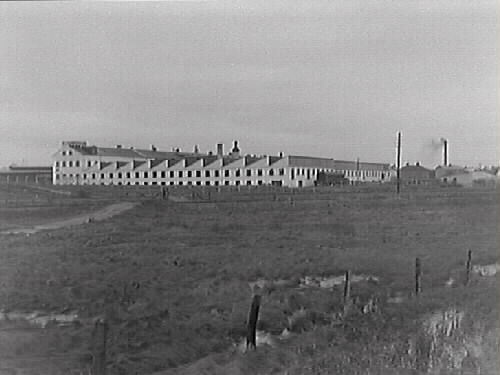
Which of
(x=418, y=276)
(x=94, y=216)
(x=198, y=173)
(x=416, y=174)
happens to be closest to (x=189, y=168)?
(x=198, y=173)

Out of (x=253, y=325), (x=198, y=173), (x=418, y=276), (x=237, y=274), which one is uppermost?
(x=198, y=173)

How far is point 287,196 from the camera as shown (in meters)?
7.41

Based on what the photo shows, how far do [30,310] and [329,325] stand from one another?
11.2 feet

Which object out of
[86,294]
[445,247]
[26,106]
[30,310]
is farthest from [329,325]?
[26,106]

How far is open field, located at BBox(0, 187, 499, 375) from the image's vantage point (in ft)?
16.8

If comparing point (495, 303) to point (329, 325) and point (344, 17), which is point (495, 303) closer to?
point (329, 325)

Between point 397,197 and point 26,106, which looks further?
point 397,197

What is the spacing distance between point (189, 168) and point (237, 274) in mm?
2572

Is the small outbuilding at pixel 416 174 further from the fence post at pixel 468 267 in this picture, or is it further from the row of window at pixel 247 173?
the fence post at pixel 468 267

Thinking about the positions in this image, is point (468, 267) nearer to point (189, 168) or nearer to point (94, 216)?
point (189, 168)

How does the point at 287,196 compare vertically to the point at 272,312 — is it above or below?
above

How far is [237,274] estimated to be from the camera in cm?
782

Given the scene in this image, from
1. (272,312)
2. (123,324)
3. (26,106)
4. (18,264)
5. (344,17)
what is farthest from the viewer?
(272,312)

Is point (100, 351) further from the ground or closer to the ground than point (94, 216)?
closer to the ground
